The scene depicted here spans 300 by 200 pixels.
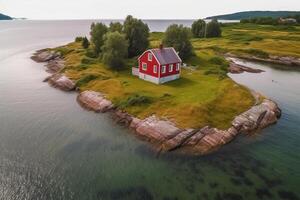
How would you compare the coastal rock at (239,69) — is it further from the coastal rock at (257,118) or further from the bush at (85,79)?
the bush at (85,79)

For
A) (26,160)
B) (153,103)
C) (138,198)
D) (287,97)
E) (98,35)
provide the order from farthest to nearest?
(98,35) → (287,97) → (153,103) → (26,160) → (138,198)

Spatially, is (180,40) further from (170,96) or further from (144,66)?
(170,96)

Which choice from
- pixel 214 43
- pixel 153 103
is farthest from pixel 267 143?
pixel 214 43

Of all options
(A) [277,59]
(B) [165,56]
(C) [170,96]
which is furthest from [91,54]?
(A) [277,59]

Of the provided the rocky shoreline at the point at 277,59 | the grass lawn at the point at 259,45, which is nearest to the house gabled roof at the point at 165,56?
the grass lawn at the point at 259,45

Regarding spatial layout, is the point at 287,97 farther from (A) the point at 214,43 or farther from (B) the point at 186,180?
(A) the point at 214,43

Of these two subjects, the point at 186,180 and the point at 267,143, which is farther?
the point at 267,143

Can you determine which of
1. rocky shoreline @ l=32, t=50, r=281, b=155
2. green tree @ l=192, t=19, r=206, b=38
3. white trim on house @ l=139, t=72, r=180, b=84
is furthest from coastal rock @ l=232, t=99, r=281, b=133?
green tree @ l=192, t=19, r=206, b=38

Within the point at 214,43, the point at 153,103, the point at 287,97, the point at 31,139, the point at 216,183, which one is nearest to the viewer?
the point at 216,183
